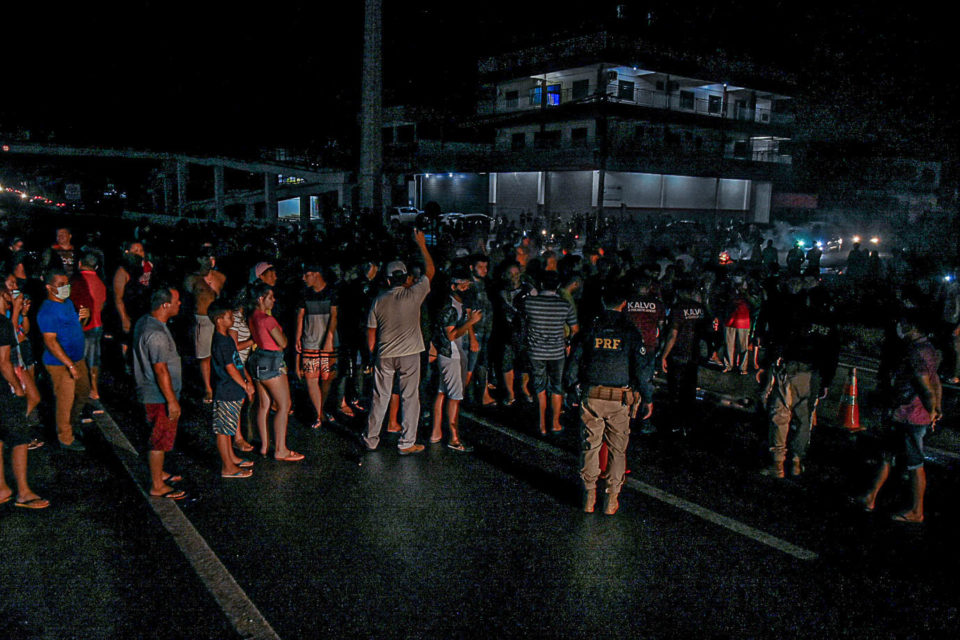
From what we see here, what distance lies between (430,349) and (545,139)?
38.5m

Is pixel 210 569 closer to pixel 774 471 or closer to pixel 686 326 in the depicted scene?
pixel 774 471

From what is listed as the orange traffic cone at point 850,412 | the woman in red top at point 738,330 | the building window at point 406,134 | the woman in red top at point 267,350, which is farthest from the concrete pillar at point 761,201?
the woman in red top at point 267,350

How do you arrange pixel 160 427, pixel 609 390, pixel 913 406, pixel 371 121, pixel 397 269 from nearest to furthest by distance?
pixel 913 406 < pixel 609 390 < pixel 160 427 < pixel 397 269 < pixel 371 121

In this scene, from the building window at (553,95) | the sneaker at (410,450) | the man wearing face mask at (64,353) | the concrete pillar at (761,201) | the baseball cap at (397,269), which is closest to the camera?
the man wearing face mask at (64,353)

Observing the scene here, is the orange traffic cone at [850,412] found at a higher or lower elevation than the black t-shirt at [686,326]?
lower

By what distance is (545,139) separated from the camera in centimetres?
4362

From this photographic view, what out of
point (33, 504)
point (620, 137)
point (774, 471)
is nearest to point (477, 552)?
point (774, 471)

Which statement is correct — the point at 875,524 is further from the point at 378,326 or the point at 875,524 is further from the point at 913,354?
the point at 378,326

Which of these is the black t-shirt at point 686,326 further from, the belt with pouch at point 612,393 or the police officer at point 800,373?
the belt with pouch at point 612,393

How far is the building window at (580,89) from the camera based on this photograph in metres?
42.0

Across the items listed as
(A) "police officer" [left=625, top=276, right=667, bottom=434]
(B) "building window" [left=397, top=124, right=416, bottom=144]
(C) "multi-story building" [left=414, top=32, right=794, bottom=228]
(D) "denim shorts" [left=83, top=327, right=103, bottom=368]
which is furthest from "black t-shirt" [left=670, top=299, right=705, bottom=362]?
(B) "building window" [left=397, top=124, right=416, bottom=144]

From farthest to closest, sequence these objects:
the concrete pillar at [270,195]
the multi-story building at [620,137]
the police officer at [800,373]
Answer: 1. the concrete pillar at [270,195]
2. the multi-story building at [620,137]
3. the police officer at [800,373]

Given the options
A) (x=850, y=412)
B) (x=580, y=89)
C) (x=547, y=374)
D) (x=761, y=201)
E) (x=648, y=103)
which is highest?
(x=580, y=89)

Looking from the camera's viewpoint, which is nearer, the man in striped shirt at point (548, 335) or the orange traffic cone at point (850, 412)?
the man in striped shirt at point (548, 335)
